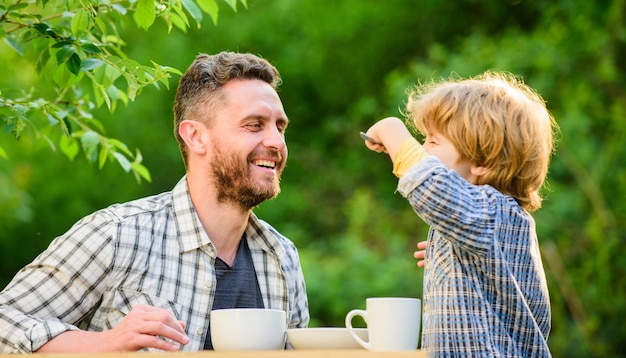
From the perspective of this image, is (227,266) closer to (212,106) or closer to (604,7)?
(212,106)

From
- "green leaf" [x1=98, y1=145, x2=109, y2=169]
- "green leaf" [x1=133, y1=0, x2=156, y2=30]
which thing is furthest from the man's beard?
"green leaf" [x1=133, y1=0, x2=156, y2=30]

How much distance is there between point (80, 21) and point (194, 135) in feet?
1.95

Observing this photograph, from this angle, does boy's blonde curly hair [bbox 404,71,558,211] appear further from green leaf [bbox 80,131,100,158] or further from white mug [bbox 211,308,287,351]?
green leaf [bbox 80,131,100,158]

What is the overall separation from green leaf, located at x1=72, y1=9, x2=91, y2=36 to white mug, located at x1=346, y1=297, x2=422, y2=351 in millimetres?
957

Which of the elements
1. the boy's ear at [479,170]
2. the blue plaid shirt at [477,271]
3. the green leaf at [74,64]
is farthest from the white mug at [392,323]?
the green leaf at [74,64]

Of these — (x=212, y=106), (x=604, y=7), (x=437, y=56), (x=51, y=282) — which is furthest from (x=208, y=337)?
(x=604, y=7)

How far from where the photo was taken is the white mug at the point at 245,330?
5.65ft

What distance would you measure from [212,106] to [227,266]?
467 millimetres

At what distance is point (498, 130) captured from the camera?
2.06 meters

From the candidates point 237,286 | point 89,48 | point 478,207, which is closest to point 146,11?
point 89,48

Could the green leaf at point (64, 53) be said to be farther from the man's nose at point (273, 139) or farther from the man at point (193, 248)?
the man's nose at point (273, 139)

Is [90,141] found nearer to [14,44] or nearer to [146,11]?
[14,44]

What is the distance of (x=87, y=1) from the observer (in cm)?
215

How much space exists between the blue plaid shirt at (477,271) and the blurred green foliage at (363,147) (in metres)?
3.98
